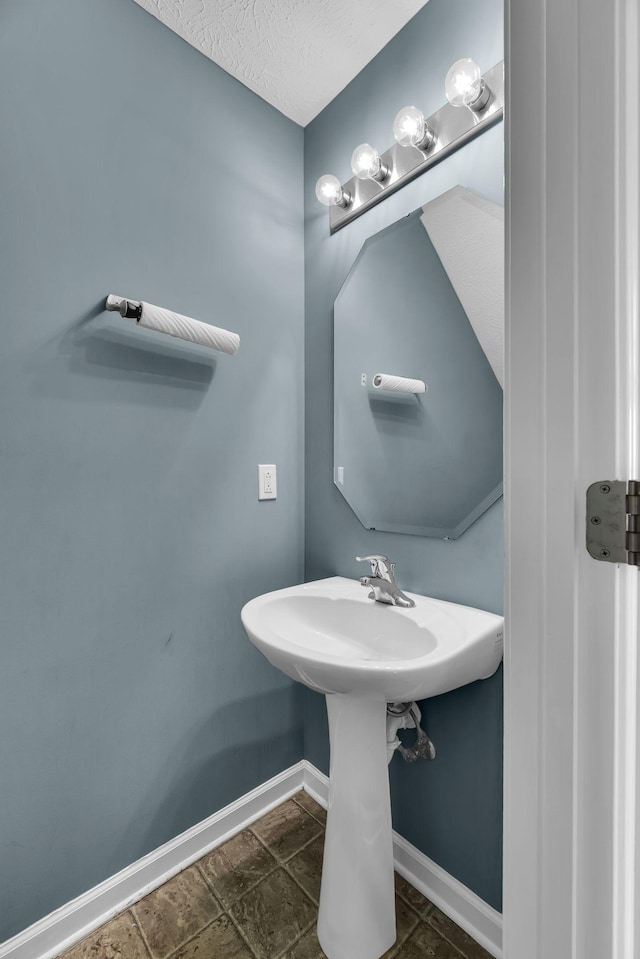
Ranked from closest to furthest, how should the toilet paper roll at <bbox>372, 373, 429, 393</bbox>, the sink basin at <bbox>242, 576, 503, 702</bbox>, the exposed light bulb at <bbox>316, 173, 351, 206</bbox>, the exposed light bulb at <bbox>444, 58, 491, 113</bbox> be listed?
the sink basin at <bbox>242, 576, 503, 702</bbox>
the exposed light bulb at <bbox>444, 58, 491, 113</bbox>
the toilet paper roll at <bbox>372, 373, 429, 393</bbox>
the exposed light bulb at <bbox>316, 173, 351, 206</bbox>

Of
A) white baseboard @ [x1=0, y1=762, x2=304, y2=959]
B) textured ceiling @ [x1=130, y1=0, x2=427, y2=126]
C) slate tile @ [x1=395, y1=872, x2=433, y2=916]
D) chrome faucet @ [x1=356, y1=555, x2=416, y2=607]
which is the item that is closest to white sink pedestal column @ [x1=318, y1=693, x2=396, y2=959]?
slate tile @ [x1=395, y1=872, x2=433, y2=916]

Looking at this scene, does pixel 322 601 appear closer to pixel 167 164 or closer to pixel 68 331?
pixel 68 331

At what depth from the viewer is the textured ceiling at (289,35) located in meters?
1.20

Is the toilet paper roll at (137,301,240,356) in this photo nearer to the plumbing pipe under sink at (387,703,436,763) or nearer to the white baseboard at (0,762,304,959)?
the plumbing pipe under sink at (387,703,436,763)

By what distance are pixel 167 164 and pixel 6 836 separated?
67.4 inches

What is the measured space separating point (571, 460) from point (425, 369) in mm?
831

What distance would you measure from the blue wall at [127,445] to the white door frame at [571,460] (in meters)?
1.00

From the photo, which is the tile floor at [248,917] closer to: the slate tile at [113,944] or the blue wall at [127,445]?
the slate tile at [113,944]

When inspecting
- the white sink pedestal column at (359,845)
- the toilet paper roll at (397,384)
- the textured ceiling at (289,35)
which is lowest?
the white sink pedestal column at (359,845)

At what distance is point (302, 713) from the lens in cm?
163

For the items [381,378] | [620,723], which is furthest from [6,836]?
[381,378]

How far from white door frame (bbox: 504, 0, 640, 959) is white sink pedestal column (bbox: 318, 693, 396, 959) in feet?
1.86

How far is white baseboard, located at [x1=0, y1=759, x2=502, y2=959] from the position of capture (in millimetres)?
1057

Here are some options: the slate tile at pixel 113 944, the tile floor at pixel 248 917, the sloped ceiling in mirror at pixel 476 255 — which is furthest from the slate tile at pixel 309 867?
the sloped ceiling in mirror at pixel 476 255
